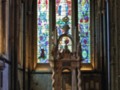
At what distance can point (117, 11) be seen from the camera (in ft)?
61.3

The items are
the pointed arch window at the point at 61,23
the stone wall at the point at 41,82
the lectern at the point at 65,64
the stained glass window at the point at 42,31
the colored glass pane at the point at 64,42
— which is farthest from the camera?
the pointed arch window at the point at 61,23

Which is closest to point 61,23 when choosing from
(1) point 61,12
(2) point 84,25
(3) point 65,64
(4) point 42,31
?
(1) point 61,12

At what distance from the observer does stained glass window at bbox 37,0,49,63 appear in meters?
25.4

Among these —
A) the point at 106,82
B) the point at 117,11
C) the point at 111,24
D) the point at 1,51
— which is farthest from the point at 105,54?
the point at 1,51

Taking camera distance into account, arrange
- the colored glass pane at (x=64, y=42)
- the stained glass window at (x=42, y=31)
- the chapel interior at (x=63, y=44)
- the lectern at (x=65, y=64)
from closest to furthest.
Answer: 1. the chapel interior at (x=63, y=44)
2. the lectern at (x=65, y=64)
3. the colored glass pane at (x=64, y=42)
4. the stained glass window at (x=42, y=31)

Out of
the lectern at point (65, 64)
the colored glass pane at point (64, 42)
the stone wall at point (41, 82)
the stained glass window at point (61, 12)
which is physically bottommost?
the stone wall at point (41, 82)

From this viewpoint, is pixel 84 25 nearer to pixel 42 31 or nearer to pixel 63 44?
pixel 63 44

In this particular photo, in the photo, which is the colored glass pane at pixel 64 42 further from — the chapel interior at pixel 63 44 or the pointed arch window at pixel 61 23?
the pointed arch window at pixel 61 23

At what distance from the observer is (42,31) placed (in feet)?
84.6

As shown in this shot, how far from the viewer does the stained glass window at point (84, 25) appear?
25.6 m

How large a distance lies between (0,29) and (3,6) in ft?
4.01

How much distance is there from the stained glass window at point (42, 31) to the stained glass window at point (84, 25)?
2.18 m

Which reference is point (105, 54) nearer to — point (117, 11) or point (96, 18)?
point (96, 18)

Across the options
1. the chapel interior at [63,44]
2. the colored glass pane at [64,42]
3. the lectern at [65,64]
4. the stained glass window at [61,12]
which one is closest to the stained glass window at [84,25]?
the chapel interior at [63,44]
